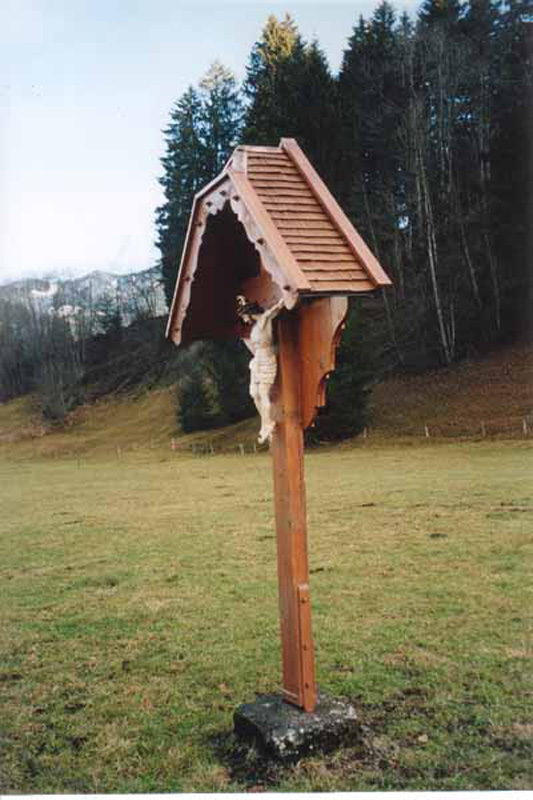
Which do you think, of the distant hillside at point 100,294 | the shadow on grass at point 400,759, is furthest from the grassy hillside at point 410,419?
the shadow on grass at point 400,759

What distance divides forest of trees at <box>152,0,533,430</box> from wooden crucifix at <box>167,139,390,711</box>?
64.3 feet

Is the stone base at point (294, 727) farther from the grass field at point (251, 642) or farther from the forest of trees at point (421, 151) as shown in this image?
the forest of trees at point (421, 151)

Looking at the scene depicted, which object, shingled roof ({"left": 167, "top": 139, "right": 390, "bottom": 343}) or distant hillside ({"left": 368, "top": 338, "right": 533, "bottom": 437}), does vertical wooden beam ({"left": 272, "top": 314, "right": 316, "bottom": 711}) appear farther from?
Result: distant hillside ({"left": 368, "top": 338, "right": 533, "bottom": 437})

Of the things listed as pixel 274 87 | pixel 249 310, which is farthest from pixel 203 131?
pixel 249 310

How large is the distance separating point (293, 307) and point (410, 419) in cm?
2151

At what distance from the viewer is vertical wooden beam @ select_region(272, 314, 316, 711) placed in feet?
13.4

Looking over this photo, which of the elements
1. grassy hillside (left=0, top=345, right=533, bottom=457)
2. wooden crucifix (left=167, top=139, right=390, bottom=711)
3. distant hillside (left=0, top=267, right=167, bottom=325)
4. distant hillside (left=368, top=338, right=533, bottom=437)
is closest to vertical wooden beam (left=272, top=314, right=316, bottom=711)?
wooden crucifix (left=167, top=139, right=390, bottom=711)

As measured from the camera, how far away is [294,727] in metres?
3.99

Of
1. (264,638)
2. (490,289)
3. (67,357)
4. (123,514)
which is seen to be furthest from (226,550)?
(67,357)

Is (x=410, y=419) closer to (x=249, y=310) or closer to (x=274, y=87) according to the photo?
(x=274, y=87)

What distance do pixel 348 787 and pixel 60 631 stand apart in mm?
3847

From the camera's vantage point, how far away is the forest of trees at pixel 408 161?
24.6 metres

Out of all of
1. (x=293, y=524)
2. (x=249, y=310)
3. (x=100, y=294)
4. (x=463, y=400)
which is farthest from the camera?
(x=100, y=294)

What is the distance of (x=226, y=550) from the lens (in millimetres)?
9680
